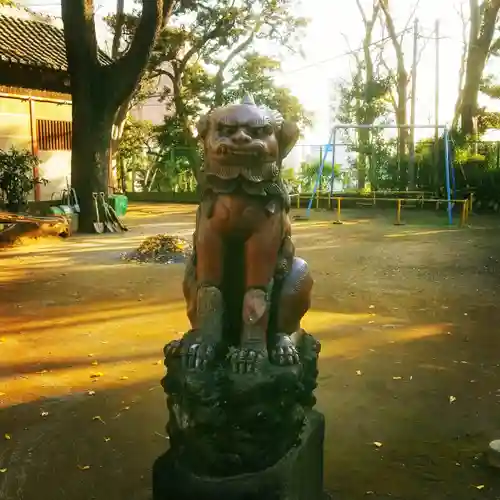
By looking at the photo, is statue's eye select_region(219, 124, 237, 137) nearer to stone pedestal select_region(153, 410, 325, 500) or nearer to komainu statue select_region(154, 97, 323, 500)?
komainu statue select_region(154, 97, 323, 500)

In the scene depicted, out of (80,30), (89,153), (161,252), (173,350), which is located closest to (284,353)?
(173,350)

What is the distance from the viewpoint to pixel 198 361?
7.29ft

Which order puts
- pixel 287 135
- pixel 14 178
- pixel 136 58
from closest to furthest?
1. pixel 287 135
2. pixel 136 58
3. pixel 14 178

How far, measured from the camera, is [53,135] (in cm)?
1471

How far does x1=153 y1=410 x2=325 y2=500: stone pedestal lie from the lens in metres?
2.13

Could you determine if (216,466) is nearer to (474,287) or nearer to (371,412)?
(371,412)

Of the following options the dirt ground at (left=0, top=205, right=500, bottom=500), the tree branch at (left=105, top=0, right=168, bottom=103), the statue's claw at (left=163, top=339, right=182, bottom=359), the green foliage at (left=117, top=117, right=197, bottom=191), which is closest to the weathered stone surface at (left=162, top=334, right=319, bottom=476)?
the statue's claw at (left=163, top=339, right=182, bottom=359)

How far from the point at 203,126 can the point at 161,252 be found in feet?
19.9

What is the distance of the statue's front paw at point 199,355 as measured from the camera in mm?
2219

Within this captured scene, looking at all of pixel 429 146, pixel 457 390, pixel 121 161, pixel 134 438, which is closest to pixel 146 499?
pixel 134 438

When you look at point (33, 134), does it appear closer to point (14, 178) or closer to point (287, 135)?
point (14, 178)

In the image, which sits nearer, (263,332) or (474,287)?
(263,332)

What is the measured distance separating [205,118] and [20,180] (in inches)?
414

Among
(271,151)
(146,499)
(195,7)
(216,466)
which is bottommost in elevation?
(146,499)
